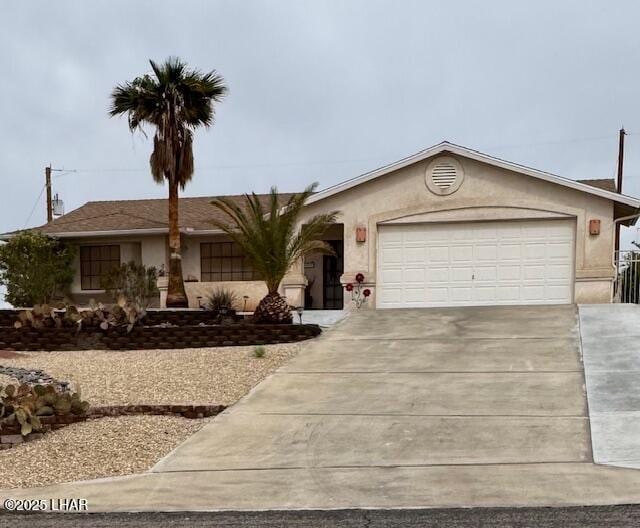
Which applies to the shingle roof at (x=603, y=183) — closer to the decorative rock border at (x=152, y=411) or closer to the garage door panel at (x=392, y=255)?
the garage door panel at (x=392, y=255)

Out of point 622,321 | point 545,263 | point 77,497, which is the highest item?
point 545,263

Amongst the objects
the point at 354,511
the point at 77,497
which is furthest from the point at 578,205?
the point at 77,497

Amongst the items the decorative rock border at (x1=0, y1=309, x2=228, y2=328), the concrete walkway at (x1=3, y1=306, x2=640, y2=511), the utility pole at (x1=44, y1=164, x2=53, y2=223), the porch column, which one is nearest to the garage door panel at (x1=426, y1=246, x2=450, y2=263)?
the porch column

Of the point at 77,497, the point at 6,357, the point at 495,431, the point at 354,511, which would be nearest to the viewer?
the point at 354,511

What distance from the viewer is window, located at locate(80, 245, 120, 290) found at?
20.2m

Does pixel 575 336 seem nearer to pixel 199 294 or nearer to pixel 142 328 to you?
pixel 142 328

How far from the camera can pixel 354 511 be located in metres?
4.48

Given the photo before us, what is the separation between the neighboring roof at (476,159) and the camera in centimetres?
1434

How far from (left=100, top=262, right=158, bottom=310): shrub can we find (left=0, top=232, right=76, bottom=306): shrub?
1793 mm

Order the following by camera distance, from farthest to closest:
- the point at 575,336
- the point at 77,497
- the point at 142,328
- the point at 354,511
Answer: the point at 142,328 → the point at 575,336 → the point at 77,497 → the point at 354,511

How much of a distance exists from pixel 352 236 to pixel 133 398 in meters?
8.97

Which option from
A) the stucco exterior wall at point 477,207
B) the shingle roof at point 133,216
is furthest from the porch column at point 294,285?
the shingle roof at point 133,216

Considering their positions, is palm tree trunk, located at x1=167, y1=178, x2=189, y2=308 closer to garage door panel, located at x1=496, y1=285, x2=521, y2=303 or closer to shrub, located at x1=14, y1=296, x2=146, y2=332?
shrub, located at x1=14, y1=296, x2=146, y2=332

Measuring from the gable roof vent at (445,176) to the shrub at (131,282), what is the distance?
31.1 ft
